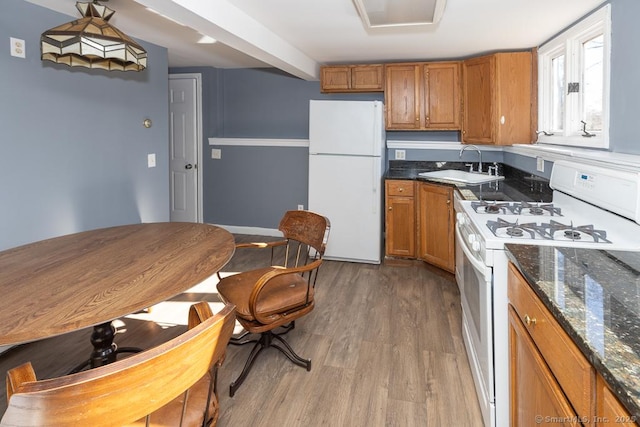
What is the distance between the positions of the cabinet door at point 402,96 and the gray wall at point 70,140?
230cm

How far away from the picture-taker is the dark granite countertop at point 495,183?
9.59 feet

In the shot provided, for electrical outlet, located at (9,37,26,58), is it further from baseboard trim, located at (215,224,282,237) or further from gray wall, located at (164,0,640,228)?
baseboard trim, located at (215,224,282,237)

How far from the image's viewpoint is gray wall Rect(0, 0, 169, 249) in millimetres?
2516

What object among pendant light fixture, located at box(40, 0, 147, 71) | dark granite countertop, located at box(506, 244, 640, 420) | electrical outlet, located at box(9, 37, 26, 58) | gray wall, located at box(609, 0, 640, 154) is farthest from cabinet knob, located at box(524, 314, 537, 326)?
electrical outlet, located at box(9, 37, 26, 58)

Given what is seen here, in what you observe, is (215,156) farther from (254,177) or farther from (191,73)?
(191,73)

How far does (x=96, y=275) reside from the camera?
1.62 metres

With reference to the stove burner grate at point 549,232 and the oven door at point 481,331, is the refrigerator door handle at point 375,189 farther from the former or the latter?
the stove burner grate at point 549,232

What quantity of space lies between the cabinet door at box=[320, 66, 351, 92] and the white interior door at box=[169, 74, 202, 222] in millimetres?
1807

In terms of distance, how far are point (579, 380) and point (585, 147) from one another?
2151 mm

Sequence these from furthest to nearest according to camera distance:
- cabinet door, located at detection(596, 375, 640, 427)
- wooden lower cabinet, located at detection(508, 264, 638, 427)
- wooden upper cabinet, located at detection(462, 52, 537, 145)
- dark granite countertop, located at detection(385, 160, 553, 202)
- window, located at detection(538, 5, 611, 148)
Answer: wooden upper cabinet, located at detection(462, 52, 537, 145) < dark granite countertop, located at detection(385, 160, 553, 202) < window, located at detection(538, 5, 611, 148) < wooden lower cabinet, located at detection(508, 264, 638, 427) < cabinet door, located at detection(596, 375, 640, 427)

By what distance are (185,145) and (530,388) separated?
506cm

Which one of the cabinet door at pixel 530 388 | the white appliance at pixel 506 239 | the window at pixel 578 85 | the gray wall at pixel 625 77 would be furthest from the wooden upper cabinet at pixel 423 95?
the cabinet door at pixel 530 388

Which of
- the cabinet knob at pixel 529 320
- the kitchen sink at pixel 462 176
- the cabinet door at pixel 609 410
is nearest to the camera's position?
the cabinet door at pixel 609 410

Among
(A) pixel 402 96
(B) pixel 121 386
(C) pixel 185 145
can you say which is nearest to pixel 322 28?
(A) pixel 402 96
